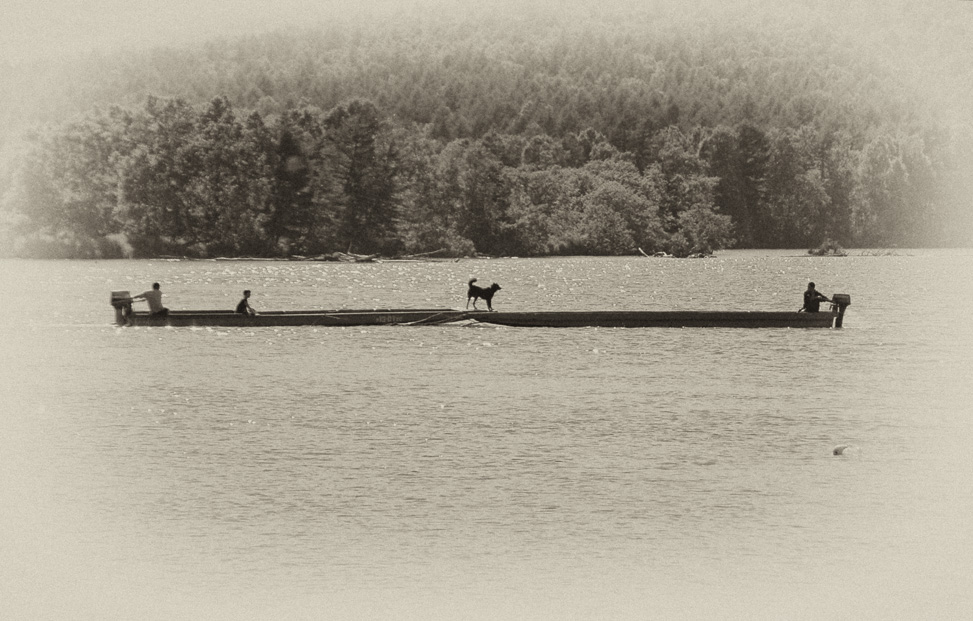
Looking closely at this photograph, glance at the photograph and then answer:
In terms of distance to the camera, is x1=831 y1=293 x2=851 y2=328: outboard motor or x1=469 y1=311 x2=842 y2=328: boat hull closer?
x1=469 y1=311 x2=842 y2=328: boat hull

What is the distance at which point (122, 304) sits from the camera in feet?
165

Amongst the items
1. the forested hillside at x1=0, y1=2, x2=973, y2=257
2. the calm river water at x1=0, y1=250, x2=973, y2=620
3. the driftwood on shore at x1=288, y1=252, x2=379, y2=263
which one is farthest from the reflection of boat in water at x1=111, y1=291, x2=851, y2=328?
the driftwood on shore at x1=288, y1=252, x2=379, y2=263

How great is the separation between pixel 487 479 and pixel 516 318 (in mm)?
27931

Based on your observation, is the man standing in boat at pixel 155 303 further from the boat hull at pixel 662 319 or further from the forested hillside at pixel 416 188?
the forested hillside at pixel 416 188

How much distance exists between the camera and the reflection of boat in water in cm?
4872

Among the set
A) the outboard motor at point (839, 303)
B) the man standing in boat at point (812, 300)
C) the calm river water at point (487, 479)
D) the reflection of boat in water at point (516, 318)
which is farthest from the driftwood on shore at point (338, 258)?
the man standing in boat at point (812, 300)

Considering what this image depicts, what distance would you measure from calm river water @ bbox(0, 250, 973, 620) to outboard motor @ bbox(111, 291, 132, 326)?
1.47 metres

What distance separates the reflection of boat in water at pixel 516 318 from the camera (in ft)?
160

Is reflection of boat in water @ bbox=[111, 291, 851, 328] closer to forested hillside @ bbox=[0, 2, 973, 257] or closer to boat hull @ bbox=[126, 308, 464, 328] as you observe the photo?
boat hull @ bbox=[126, 308, 464, 328]

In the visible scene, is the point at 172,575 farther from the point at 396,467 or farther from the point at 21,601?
the point at 396,467

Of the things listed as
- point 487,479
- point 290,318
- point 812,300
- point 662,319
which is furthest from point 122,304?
point 487,479

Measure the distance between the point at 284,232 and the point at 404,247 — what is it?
1308 centimetres

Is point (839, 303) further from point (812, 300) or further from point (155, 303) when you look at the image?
point (155, 303)

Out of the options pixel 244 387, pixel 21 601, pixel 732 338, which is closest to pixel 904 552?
pixel 21 601
